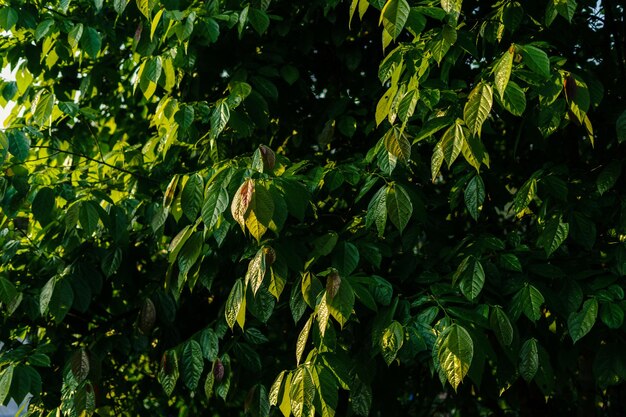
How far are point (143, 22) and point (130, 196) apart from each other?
76 cm

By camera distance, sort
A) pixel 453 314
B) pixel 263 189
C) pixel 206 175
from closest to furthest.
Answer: pixel 263 189
pixel 453 314
pixel 206 175

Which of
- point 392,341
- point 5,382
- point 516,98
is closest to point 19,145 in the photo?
point 5,382

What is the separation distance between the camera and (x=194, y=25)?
3111 millimetres

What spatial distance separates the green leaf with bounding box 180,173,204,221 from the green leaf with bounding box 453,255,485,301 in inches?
35.8

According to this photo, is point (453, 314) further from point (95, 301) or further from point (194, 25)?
point (95, 301)

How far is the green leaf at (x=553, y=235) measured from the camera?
8.98ft

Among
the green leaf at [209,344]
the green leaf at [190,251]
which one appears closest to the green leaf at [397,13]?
the green leaf at [190,251]

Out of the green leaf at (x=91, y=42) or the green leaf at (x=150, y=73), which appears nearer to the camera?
the green leaf at (x=150, y=73)

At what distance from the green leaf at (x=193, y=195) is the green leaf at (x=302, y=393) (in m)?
0.70

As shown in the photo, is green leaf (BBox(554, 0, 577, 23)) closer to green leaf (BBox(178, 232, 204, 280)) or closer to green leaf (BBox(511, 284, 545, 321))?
green leaf (BBox(511, 284, 545, 321))

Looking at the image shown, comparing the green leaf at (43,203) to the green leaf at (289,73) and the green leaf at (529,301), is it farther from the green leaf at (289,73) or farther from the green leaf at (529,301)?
the green leaf at (529,301)

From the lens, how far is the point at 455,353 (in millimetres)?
2307

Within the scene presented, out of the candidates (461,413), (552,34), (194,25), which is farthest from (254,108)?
(461,413)

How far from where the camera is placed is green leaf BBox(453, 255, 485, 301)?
263 centimetres
